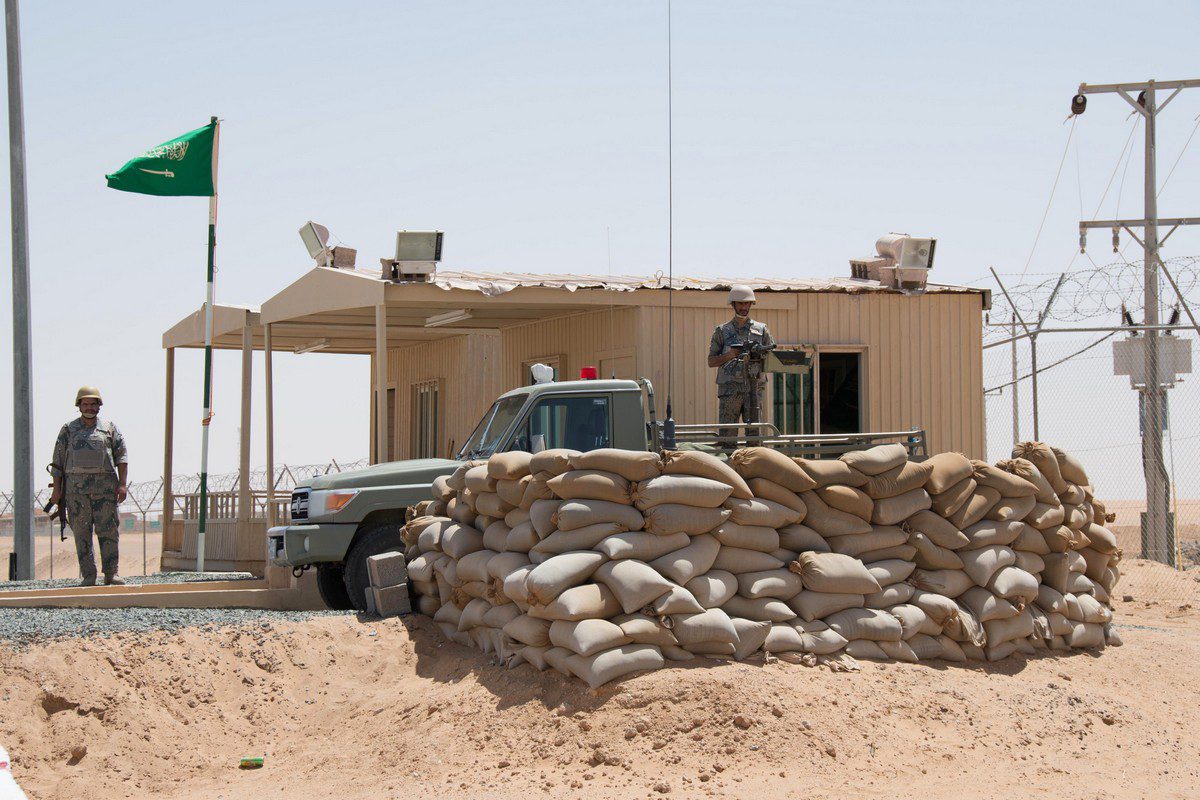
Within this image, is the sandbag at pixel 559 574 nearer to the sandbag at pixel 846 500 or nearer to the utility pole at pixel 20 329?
the sandbag at pixel 846 500

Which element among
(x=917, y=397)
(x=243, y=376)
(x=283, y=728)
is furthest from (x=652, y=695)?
(x=243, y=376)

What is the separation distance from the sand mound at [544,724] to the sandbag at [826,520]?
34.6 inches

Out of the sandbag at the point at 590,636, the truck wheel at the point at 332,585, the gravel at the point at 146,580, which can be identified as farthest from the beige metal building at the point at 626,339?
the sandbag at the point at 590,636

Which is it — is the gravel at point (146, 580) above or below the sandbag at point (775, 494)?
below

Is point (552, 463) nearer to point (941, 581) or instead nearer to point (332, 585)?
point (941, 581)

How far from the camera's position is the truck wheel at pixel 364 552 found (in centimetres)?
1031

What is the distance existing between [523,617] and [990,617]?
3.15 meters

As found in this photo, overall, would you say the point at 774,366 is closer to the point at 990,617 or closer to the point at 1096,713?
the point at 990,617

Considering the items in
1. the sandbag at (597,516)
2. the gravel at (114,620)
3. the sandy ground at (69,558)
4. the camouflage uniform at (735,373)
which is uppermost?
the camouflage uniform at (735,373)

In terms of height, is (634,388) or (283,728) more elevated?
(634,388)

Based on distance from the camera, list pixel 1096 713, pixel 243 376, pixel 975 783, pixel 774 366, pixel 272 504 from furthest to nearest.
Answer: pixel 243 376
pixel 272 504
pixel 774 366
pixel 1096 713
pixel 975 783

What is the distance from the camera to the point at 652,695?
7051mm

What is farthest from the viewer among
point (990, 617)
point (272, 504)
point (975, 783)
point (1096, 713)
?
point (272, 504)

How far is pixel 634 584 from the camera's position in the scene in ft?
24.0
